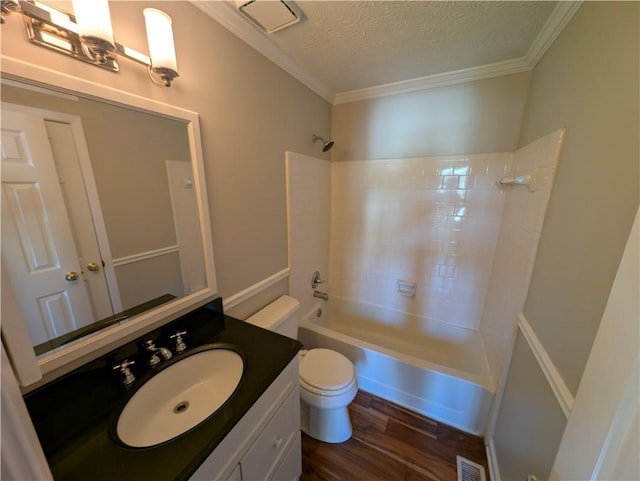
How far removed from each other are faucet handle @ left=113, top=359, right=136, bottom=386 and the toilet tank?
623mm

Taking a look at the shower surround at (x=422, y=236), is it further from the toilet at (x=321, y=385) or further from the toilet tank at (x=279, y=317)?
the toilet at (x=321, y=385)

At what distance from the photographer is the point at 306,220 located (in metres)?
1.95

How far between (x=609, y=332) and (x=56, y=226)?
1.35 metres

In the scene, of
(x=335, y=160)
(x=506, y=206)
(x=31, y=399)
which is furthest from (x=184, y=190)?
(x=506, y=206)

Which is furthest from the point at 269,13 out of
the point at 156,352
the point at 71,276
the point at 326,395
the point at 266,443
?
the point at 326,395

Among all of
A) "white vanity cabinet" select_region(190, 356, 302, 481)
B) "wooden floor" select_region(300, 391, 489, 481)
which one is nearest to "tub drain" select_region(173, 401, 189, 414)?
"white vanity cabinet" select_region(190, 356, 302, 481)

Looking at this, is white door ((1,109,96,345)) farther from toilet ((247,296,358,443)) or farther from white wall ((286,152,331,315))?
white wall ((286,152,331,315))

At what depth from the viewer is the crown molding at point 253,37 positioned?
103 centimetres

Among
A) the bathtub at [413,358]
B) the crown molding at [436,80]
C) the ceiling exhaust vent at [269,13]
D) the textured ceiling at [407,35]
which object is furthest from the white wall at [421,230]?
the ceiling exhaust vent at [269,13]

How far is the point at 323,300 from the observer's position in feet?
7.53

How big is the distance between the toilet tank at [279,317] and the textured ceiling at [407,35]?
157 cm

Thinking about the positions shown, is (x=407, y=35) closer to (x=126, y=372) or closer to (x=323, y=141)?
(x=323, y=141)

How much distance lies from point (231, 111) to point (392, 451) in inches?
82.8

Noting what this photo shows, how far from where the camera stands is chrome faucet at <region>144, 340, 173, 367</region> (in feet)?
3.02
